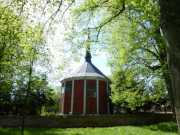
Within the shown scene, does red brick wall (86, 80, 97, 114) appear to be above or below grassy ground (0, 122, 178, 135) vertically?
above

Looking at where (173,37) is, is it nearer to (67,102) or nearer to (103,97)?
(103,97)

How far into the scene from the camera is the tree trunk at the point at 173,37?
212cm

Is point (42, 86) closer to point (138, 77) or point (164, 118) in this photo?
point (138, 77)

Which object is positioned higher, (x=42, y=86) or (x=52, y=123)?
(x=42, y=86)

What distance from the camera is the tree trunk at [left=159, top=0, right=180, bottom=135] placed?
212 cm

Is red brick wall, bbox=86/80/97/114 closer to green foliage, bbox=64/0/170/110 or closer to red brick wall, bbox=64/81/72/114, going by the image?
red brick wall, bbox=64/81/72/114

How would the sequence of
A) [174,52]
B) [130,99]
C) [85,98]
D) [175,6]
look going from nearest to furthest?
[174,52]
[175,6]
[130,99]
[85,98]

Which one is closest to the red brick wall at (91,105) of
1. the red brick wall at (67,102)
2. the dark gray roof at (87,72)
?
the red brick wall at (67,102)

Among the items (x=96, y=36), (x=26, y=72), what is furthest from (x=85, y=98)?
(x=96, y=36)

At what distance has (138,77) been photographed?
35.9 feet

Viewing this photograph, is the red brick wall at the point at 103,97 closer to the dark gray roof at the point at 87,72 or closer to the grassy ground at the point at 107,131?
the dark gray roof at the point at 87,72

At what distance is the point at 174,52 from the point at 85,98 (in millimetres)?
17267

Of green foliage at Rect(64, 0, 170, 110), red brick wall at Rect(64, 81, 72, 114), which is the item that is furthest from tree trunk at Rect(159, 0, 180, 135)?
red brick wall at Rect(64, 81, 72, 114)

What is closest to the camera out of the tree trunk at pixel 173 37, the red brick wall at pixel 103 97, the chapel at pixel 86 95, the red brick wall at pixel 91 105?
the tree trunk at pixel 173 37
